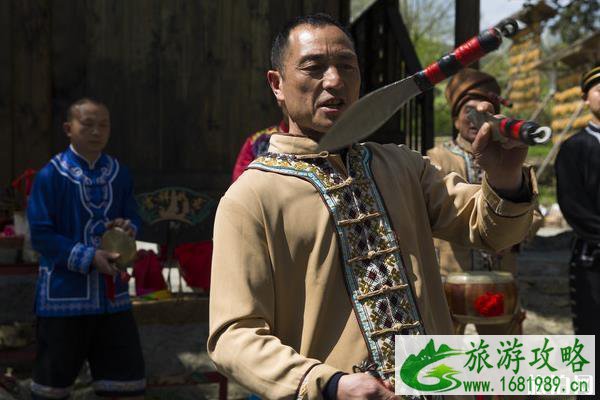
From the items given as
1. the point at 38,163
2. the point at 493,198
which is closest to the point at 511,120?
the point at 493,198

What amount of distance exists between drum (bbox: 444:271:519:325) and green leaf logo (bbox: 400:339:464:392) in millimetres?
1838

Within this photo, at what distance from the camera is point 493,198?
6.12 ft

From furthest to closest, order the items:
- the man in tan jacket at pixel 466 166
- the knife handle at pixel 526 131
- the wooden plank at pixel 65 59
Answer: the wooden plank at pixel 65 59 → the man in tan jacket at pixel 466 166 → the knife handle at pixel 526 131

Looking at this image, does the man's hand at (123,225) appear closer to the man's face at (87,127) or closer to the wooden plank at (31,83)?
the man's face at (87,127)

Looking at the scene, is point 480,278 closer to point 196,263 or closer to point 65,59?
point 196,263

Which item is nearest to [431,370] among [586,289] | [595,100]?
[586,289]

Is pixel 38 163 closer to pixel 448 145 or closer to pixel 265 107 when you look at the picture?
pixel 265 107

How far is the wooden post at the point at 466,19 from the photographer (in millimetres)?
6129

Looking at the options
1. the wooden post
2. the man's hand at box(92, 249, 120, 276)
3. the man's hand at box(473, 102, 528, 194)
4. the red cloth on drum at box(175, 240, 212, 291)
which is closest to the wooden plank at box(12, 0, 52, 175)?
the red cloth on drum at box(175, 240, 212, 291)

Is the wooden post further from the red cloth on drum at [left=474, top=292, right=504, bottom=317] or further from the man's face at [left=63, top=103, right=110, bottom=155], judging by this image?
the man's face at [left=63, top=103, right=110, bottom=155]

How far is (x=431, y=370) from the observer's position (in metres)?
1.92

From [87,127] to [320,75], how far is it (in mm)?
2447

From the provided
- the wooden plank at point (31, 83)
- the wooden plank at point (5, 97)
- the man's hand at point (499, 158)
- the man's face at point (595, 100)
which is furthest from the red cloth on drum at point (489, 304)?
the wooden plank at point (5, 97)

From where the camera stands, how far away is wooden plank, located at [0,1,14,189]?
18.4ft
